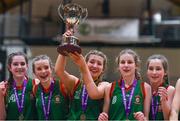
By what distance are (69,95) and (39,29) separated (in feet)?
34.8

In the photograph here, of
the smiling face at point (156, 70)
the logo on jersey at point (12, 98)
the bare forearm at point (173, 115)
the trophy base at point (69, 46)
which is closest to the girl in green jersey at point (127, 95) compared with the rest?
the smiling face at point (156, 70)

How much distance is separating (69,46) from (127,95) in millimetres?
818

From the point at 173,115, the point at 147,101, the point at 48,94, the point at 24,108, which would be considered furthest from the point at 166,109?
the point at 24,108

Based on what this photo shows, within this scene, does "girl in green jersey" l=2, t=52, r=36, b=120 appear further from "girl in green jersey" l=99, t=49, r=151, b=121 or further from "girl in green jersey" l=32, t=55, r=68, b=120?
"girl in green jersey" l=99, t=49, r=151, b=121

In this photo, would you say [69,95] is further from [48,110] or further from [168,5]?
[168,5]

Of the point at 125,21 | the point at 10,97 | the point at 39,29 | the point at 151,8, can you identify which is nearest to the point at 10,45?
the point at 39,29

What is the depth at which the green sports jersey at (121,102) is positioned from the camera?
5.20 m

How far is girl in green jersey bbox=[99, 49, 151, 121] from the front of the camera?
17.0ft

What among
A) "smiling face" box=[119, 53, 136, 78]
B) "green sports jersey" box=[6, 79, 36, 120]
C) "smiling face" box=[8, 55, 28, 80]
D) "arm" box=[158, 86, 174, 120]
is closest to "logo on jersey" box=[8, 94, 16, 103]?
"green sports jersey" box=[6, 79, 36, 120]

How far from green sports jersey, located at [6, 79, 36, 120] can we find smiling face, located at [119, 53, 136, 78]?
102cm

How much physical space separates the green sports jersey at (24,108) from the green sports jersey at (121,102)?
88 cm

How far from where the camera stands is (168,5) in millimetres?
16297

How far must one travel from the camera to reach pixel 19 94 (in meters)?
5.64

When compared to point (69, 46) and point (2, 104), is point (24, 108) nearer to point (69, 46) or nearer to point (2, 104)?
point (2, 104)
